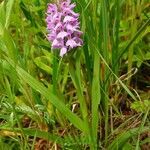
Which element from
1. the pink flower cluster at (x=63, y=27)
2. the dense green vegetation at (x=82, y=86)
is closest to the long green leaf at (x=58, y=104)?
the dense green vegetation at (x=82, y=86)

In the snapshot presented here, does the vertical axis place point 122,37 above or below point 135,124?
above

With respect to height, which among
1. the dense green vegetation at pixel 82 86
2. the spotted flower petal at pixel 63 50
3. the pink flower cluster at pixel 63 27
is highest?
the pink flower cluster at pixel 63 27

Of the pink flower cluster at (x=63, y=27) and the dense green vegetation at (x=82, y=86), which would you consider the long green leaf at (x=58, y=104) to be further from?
the pink flower cluster at (x=63, y=27)

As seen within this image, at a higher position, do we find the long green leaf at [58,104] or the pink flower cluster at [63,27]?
the pink flower cluster at [63,27]

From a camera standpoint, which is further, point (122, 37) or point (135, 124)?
point (122, 37)

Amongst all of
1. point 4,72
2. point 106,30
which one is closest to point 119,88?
point 106,30

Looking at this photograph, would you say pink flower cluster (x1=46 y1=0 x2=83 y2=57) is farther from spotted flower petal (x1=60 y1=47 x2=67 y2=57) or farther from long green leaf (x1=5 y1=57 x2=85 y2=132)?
long green leaf (x1=5 y1=57 x2=85 y2=132)

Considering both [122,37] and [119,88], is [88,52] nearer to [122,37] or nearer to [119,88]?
[119,88]

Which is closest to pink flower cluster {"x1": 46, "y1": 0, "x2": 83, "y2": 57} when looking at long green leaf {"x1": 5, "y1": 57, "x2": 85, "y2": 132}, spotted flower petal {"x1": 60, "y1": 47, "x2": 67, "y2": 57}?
spotted flower petal {"x1": 60, "y1": 47, "x2": 67, "y2": 57}
